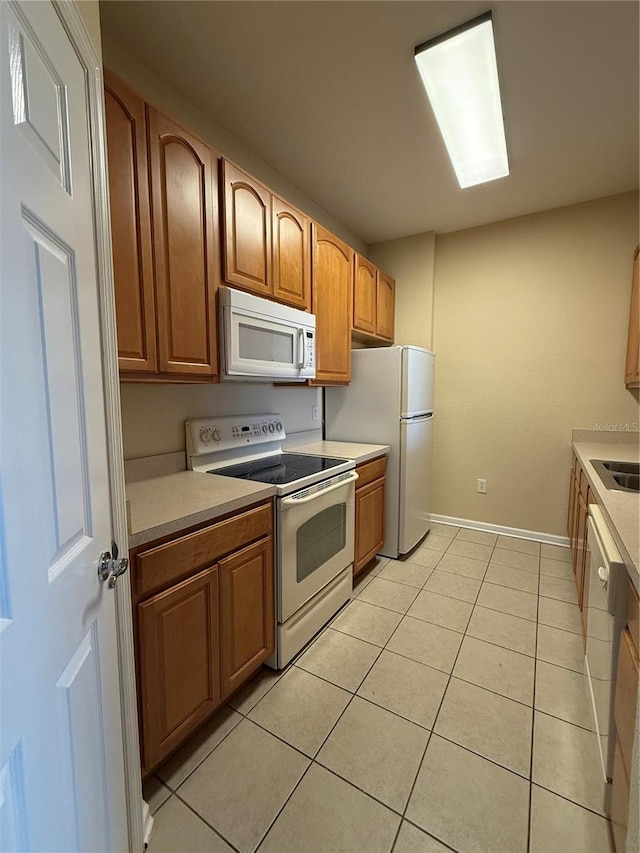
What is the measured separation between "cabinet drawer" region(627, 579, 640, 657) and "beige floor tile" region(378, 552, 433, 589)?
1.53m

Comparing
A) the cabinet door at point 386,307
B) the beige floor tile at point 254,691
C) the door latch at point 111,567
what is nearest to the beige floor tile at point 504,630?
the beige floor tile at point 254,691

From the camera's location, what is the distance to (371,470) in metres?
2.45

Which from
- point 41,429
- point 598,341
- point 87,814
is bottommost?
point 87,814

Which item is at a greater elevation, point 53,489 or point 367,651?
point 53,489

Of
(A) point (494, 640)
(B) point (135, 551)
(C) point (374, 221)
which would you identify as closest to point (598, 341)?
(C) point (374, 221)

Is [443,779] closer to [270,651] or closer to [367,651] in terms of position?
[367,651]

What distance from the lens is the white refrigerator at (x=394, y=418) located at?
265 cm

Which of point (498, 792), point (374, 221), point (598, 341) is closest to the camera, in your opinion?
point (498, 792)

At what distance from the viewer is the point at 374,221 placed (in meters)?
3.03

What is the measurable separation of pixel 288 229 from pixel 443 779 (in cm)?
245

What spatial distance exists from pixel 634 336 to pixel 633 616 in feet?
7.35

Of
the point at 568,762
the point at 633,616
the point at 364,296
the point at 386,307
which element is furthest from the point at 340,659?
the point at 386,307

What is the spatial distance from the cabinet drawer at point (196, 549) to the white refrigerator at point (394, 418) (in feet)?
4.60

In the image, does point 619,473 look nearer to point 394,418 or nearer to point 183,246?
point 394,418
